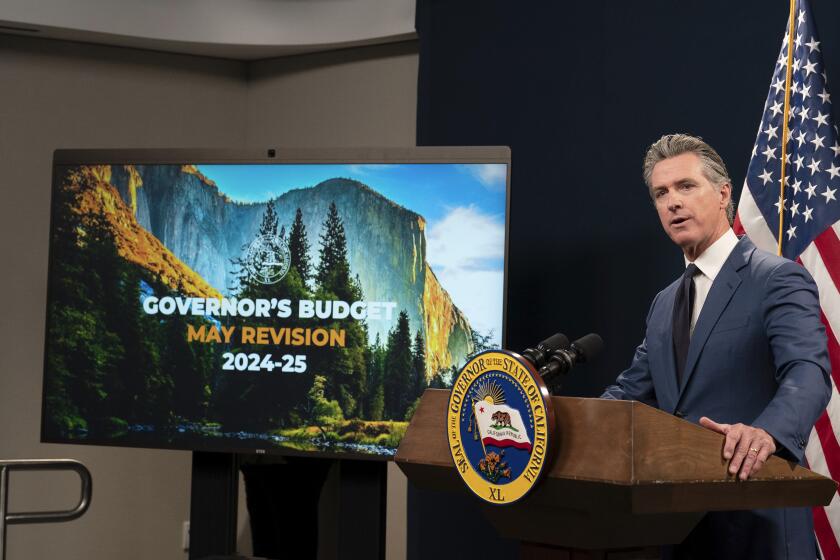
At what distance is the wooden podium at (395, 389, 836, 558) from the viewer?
1425mm


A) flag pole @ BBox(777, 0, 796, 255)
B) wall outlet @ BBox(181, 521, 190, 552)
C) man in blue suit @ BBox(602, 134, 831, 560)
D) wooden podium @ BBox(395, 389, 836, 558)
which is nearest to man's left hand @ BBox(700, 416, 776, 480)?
wooden podium @ BBox(395, 389, 836, 558)

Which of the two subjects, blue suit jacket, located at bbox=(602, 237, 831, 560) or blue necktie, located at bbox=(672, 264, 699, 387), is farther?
blue necktie, located at bbox=(672, 264, 699, 387)

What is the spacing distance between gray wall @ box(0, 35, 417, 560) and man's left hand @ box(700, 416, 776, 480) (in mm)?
3371

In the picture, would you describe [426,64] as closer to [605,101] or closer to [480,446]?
[605,101]

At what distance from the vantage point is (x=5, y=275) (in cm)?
499

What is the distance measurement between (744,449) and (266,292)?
213 centimetres

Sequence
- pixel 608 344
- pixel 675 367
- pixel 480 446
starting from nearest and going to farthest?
pixel 480 446, pixel 675 367, pixel 608 344

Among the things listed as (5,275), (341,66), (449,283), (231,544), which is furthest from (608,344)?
(5,275)

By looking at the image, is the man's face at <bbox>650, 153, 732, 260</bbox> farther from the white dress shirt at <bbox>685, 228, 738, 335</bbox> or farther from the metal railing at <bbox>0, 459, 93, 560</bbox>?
the metal railing at <bbox>0, 459, 93, 560</bbox>

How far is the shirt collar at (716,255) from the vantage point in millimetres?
2178

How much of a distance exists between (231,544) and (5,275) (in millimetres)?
2169

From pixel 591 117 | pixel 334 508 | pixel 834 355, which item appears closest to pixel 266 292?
pixel 334 508
